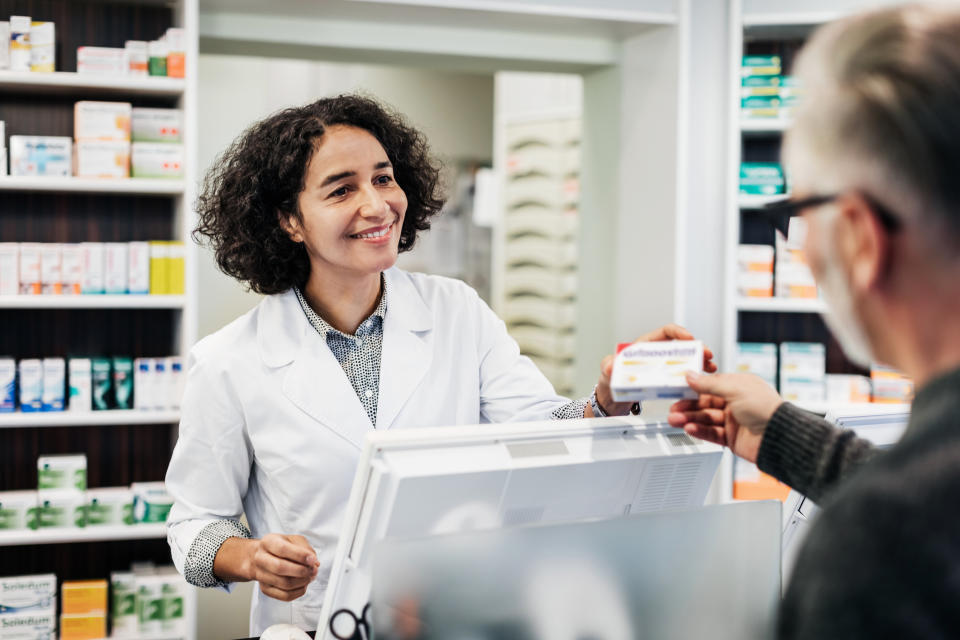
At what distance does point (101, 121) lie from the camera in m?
3.26

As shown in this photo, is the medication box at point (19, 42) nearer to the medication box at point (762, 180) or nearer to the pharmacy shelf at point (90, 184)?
the pharmacy shelf at point (90, 184)

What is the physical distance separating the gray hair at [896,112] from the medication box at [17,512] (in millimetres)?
3165

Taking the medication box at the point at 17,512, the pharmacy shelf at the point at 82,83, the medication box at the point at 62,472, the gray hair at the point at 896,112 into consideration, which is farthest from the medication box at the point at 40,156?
the gray hair at the point at 896,112

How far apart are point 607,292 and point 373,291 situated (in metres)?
2.64

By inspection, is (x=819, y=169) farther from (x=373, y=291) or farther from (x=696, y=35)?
(x=696, y=35)

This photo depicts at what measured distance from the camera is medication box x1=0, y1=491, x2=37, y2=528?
10.5 ft

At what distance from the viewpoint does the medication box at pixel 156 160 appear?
331 cm

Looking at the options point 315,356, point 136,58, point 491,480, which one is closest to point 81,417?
point 136,58

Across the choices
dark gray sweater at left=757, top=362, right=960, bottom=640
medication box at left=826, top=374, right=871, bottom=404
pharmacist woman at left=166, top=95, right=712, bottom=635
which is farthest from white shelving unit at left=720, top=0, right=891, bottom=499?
dark gray sweater at left=757, top=362, right=960, bottom=640

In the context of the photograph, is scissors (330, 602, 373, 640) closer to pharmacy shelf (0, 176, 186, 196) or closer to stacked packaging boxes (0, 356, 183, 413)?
stacked packaging boxes (0, 356, 183, 413)

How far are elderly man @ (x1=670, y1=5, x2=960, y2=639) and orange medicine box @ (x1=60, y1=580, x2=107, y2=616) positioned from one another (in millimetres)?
3174

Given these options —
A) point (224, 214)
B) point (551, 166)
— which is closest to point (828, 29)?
point (224, 214)

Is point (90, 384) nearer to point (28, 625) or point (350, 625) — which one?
point (28, 625)

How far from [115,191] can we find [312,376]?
81.7 inches
